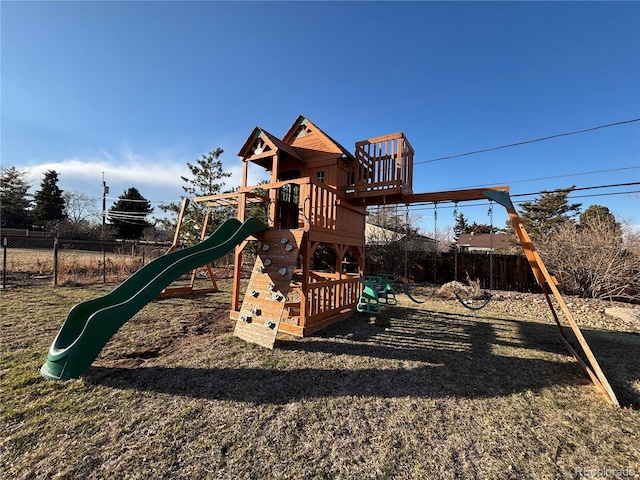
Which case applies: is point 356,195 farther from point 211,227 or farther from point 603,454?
point 211,227

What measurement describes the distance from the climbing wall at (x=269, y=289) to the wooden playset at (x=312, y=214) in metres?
0.02

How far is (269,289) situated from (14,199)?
40.6m

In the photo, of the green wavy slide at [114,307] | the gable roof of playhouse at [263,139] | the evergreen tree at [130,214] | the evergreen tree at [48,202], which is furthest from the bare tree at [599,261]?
the evergreen tree at [48,202]

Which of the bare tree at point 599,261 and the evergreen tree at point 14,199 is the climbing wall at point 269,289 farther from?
the evergreen tree at point 14,199

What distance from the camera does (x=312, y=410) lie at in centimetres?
295

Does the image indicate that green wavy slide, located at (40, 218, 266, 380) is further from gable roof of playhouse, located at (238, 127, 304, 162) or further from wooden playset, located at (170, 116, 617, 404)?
gable roof of playhouse, located at (238, 127, 304, 162)

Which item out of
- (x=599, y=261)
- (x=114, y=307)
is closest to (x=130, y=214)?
(x=114, y=307)

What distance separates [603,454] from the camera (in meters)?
2.42

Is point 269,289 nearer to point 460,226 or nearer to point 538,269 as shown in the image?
point 538,269

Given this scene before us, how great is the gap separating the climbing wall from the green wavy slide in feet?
1.99

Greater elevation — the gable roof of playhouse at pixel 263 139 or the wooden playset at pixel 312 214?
the gable roof of playhouse at pixel 263 139

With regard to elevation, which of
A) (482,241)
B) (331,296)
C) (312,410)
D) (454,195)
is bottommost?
(312,410)

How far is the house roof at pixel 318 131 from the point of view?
6.99 metres

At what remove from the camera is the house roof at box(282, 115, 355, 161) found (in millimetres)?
6988
